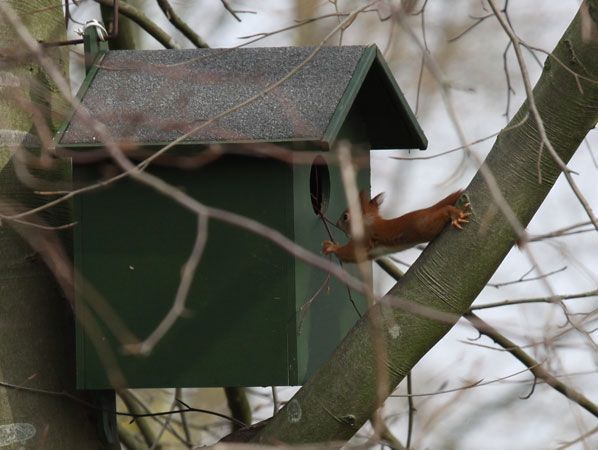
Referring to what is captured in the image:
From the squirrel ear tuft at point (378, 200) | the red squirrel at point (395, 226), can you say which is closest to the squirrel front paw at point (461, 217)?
the red squirrel at point (395, 226)

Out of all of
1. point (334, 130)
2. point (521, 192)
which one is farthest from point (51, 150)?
point (521, 192)

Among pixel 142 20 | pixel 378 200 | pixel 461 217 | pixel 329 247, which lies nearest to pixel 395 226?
pixel 329 247

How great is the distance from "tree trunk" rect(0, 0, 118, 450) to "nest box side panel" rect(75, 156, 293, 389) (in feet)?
0.51

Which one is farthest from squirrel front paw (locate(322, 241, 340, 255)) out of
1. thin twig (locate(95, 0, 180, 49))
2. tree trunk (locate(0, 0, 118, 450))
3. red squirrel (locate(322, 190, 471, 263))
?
thin twig (locate(95, 0, 180, 49))

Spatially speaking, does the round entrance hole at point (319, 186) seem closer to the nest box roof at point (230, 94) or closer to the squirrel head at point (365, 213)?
the squirrel head at point (365, 213)

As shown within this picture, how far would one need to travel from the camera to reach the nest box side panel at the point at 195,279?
111 inches

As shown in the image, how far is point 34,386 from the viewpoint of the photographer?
2.95 metres

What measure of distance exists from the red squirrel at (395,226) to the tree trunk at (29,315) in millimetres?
796

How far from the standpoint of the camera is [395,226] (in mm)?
2953

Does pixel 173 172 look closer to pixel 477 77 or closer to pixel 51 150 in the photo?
pixel 51 150

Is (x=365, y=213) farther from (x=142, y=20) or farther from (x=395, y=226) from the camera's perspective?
(x=142, y=20)

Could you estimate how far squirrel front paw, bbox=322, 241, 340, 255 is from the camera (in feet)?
9.83

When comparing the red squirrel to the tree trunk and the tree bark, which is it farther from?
the tree trunk

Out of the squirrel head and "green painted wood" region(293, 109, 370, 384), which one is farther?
the squirrel head
